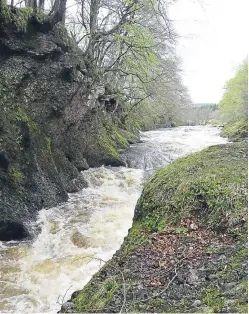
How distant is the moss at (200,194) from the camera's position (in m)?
3.39

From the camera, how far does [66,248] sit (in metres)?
6.34

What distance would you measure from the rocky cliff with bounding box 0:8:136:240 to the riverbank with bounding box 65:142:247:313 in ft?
13.6

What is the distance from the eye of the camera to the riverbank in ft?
8.18

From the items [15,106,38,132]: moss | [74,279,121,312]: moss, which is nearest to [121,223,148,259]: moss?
[74,279,121,312]: moss

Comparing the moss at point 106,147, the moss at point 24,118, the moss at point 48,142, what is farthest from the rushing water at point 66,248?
the moss at point 106,147

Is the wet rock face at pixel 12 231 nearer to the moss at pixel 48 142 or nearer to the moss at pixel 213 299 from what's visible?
the moss at pixel 48 142

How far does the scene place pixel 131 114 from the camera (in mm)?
25531

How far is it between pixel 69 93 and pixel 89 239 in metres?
5.73

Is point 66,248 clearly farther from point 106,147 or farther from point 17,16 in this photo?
point 106,147

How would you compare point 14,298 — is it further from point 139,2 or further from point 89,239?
point 139,2

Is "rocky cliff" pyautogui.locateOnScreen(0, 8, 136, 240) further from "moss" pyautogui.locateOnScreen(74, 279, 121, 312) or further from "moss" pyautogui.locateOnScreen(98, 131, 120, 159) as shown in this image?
"moss" pyautogui.locateOnScreen(74, 279, 121, 312)

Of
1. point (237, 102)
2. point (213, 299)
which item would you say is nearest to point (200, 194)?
point (213, 299)

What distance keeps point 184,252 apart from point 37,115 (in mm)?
7794

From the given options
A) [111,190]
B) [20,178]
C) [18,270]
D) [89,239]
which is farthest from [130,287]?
[111,190]
